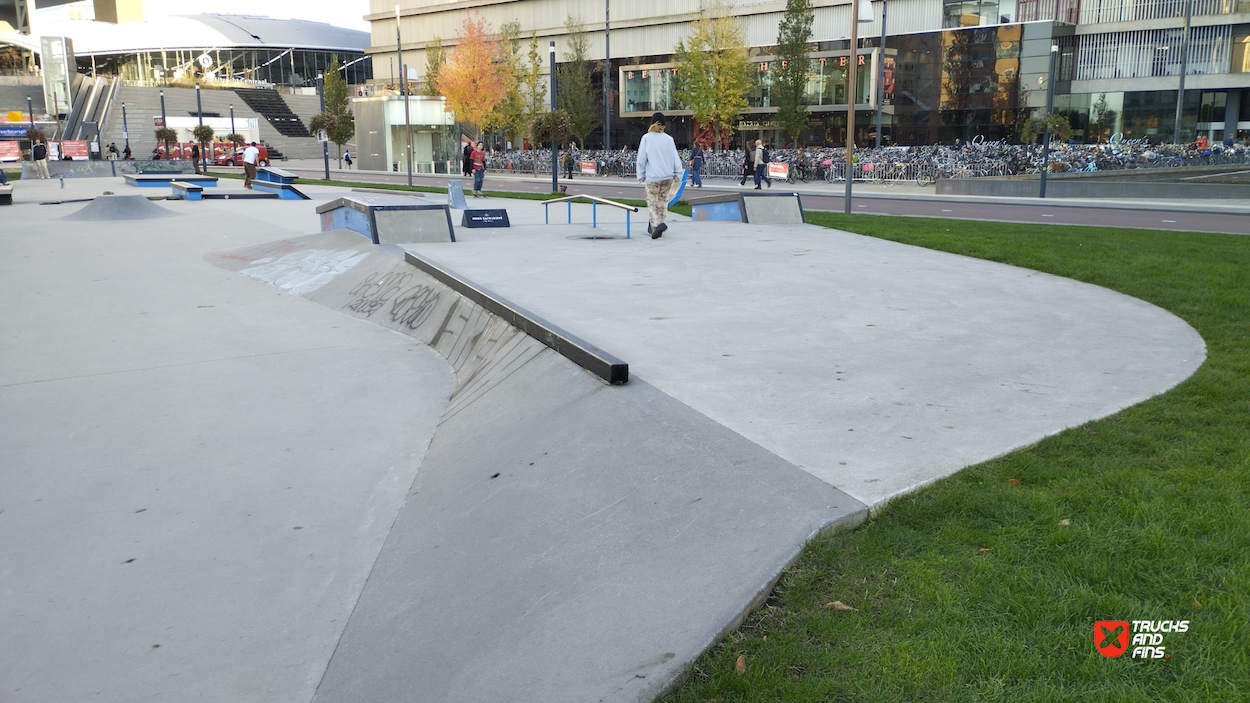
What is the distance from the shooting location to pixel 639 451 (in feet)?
15.8

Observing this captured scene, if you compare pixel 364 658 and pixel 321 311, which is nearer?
pixel 364 658

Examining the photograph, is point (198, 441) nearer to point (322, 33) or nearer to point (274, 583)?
point (274, 583)

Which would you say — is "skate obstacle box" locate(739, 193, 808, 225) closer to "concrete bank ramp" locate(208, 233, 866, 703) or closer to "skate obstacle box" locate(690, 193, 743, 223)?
"skate obstacle box" locate(690, 193, 743, 223)

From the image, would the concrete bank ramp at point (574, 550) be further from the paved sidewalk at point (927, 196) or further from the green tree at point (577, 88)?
the green tree at point (577, 88)

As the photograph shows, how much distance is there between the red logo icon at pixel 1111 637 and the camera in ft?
9.79

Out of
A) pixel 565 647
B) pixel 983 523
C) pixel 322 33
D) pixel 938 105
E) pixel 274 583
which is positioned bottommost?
pixel 274 583

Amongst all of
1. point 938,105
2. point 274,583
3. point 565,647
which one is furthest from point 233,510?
point 938,105

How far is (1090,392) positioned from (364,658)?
15.0 ft

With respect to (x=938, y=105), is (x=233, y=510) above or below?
below

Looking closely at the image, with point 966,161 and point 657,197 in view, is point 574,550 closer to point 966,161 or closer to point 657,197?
point 657,197

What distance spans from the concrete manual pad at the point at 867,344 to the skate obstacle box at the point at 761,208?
5.20 meters

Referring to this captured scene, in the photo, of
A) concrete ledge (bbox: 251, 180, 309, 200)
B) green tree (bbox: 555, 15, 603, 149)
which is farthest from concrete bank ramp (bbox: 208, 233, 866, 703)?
green tree (bbox: 555, 15, 603, 149)

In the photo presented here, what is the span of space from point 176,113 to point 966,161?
2765 inches

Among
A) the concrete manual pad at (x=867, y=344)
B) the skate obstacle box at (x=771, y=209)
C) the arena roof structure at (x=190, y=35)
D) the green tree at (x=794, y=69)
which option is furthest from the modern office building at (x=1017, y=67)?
the arena roof structure at (x=190, y=35)
